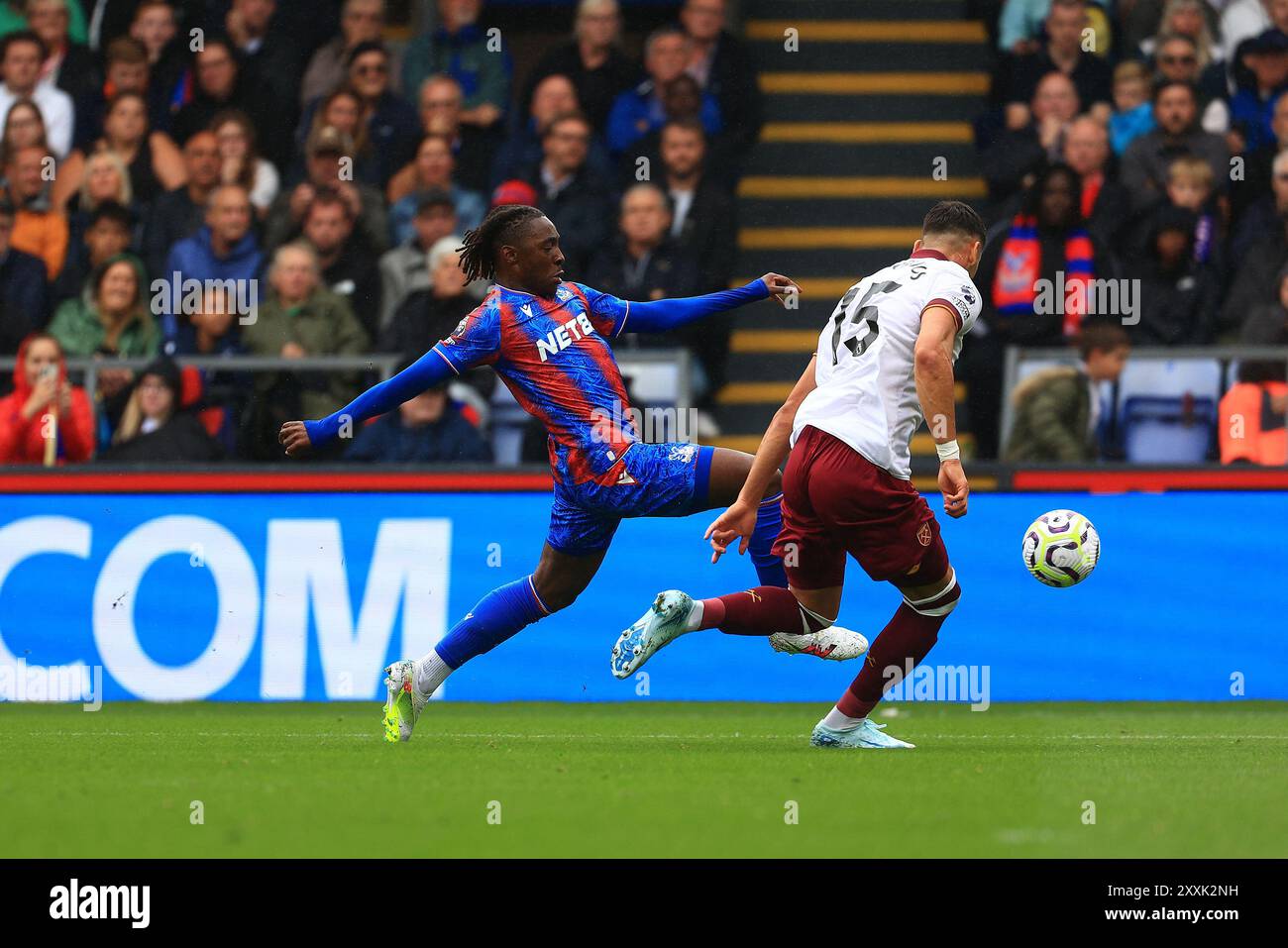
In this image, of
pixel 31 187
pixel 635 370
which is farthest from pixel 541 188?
pixel 31 187

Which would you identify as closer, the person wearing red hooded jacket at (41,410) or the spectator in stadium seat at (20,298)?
the person wearing red hooded jacket at (41,410)

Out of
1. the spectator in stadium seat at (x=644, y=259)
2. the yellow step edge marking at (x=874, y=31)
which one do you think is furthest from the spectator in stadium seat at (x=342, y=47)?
the yellow step edge marking at (x=874, y=31)

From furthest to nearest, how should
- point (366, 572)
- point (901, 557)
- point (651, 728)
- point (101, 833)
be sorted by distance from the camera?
point (366, 572)
point (651, 728)
point (901, 557)
point (101, 833)

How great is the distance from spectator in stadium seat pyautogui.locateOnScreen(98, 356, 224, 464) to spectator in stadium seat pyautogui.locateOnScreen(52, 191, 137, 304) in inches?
59.3

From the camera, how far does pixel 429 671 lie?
28.2ft

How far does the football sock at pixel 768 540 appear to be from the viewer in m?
8.35

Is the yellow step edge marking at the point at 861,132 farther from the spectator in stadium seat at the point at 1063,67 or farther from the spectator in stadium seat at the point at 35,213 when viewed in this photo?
the spectator in stadium seat at the point at 35,213

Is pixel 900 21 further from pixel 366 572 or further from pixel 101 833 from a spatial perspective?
pixel 101 833

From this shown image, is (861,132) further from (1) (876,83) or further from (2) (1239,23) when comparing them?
(2) (1239,23)

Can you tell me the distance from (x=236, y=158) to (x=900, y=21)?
5.62 m

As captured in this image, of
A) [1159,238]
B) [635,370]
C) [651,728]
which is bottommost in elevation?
[651,728]

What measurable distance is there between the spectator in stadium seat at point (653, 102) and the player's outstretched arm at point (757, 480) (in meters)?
6.98

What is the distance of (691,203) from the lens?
553 inches

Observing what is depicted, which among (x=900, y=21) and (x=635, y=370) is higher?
(x=900, y=21)
